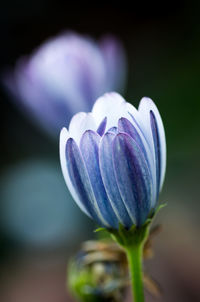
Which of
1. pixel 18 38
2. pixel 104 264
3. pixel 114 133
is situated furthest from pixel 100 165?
pixel 18 38

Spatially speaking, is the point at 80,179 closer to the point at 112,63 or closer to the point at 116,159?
the point at 116,159

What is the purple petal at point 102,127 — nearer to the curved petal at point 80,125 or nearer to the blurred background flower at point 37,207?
the curved petal at point 80,125

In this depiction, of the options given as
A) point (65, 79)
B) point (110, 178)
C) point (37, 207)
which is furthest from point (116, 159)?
point (37, 207)

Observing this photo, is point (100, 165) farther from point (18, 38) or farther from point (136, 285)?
point (18, 38)

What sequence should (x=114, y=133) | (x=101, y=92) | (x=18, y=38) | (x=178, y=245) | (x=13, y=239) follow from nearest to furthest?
(x=114, y=133) → (x=101, y=92) → (x=178, y=245) → (x=13, y=239) → (x=18, y=38)

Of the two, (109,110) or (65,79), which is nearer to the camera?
(109,110)
